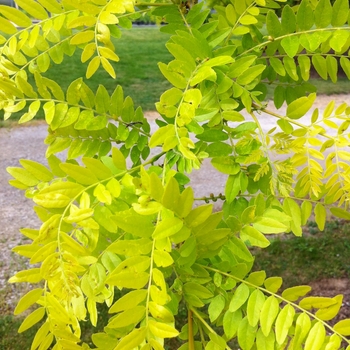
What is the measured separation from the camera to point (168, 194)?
485 millimetres

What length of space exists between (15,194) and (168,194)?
431 centimetres

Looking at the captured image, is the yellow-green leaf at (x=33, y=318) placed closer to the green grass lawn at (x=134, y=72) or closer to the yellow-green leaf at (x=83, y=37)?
the yellow-green leaf at (x=83, y=37)

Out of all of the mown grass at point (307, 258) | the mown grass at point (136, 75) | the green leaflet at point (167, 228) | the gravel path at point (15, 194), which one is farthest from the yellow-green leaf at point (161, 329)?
the mown grass at point (136, 75)

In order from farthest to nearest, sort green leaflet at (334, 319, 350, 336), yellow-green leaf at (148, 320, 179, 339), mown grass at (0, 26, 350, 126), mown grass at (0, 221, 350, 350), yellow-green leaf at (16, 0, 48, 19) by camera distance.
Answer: mown grass at (0, 26, 350, 126) < mown grass at (0, 221, 350, 350) < yellow-green leaf at (16, 0, 48, 19) < green leaflet at (334, 319, 350, 336) < yellow-green leaf at (148, 320, 179, 339)

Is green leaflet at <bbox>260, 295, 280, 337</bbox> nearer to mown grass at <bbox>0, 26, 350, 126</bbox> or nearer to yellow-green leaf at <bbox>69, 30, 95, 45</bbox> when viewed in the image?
yellow-green leaf at <bbox>69, 30, 95, 45</bbox>

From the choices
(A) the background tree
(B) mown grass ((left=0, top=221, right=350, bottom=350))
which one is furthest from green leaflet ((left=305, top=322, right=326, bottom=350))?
(B) mown grass ((left=0, top=221, right=350, bottom=350))

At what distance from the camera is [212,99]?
29.4 inches

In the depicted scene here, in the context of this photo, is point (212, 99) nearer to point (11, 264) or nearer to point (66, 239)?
point (66, 239)

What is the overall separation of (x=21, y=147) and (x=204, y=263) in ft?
17.2

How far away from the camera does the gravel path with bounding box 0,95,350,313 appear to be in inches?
124

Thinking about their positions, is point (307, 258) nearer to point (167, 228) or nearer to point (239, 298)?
point (239, 298)

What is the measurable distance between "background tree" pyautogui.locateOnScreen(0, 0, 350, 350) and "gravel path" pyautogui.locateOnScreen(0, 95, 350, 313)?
239 centimetres

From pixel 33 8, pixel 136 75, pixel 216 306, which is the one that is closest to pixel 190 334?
pixel 216 306

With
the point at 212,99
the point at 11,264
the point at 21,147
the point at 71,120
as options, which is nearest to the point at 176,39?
the point at 212,99
